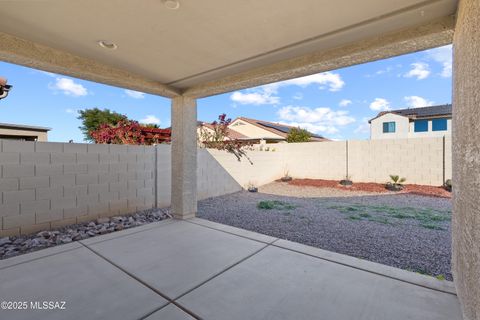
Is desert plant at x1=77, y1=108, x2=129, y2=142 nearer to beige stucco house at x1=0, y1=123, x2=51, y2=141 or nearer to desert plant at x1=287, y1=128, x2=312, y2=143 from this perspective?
beige stucco house at x1=0, y1=123, x2=51, y2=141

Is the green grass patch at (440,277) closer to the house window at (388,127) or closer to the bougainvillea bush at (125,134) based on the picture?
the bougainvillea bush at (125,134)

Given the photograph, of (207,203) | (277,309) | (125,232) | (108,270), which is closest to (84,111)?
(207,203)

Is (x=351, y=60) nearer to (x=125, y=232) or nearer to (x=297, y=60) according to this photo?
(x=297, y=60)

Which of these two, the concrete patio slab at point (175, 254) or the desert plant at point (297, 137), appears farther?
the desert plant at point (297, 137)

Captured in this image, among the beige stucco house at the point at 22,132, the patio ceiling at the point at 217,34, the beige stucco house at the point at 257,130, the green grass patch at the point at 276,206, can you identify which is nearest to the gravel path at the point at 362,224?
the green grass patch at the point at 276,206

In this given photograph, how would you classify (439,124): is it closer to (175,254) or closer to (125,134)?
(125,134)

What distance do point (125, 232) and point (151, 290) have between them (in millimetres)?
1768

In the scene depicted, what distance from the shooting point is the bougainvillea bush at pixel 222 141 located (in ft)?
24.4

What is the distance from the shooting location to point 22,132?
10617mm

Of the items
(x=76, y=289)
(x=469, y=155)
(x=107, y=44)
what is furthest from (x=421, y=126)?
(x=76, y=289)

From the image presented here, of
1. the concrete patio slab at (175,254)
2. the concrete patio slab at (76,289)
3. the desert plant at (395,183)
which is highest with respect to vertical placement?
the desert plant at (395,183)

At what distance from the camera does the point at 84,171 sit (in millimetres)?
3904

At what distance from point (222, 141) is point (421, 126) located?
67.5 feet

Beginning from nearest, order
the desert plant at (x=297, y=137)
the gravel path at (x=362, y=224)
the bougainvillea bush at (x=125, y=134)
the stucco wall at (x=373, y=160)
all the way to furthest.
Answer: the gravel path at (x=362, y=224) < the bougainvillea bush at (x=125, y=134) < the stucco wall at (x=373, y=160) < the desert plant at (x=297, y=137)
